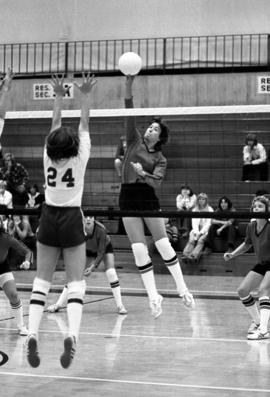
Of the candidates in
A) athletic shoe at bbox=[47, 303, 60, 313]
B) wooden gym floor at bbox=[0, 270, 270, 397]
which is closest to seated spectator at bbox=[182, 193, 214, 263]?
wooden gym floor at bbox=[0, 270, 270, 397]

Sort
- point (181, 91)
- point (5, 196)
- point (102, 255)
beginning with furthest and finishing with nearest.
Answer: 1. point (181, 91)
2. point (5, 196)
3. point (102, 255)

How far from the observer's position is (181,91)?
19.8 m

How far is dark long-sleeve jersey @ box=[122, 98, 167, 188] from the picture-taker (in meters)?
9.12

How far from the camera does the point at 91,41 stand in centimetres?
2120

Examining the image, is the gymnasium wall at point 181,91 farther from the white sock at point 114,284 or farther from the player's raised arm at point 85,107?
the player's raised arm at point 85,107

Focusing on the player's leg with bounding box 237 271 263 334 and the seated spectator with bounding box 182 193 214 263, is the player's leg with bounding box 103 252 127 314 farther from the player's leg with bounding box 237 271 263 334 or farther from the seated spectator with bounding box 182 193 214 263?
the seated spectator with bounding box 182 193 214 263

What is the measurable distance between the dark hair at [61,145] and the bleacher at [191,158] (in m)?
7.60

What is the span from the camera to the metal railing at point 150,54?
20.2 m

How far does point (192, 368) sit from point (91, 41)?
13988 mm

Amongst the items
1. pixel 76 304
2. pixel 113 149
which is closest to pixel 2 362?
pixel 76 304

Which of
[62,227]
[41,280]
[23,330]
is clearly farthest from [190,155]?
[62,227]

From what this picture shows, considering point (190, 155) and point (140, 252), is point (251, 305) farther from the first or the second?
point (190, 155)

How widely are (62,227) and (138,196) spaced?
2.35 metres

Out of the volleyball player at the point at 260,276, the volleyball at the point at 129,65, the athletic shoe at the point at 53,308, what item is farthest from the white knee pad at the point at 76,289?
the athletic shoe at the point at 53,308
